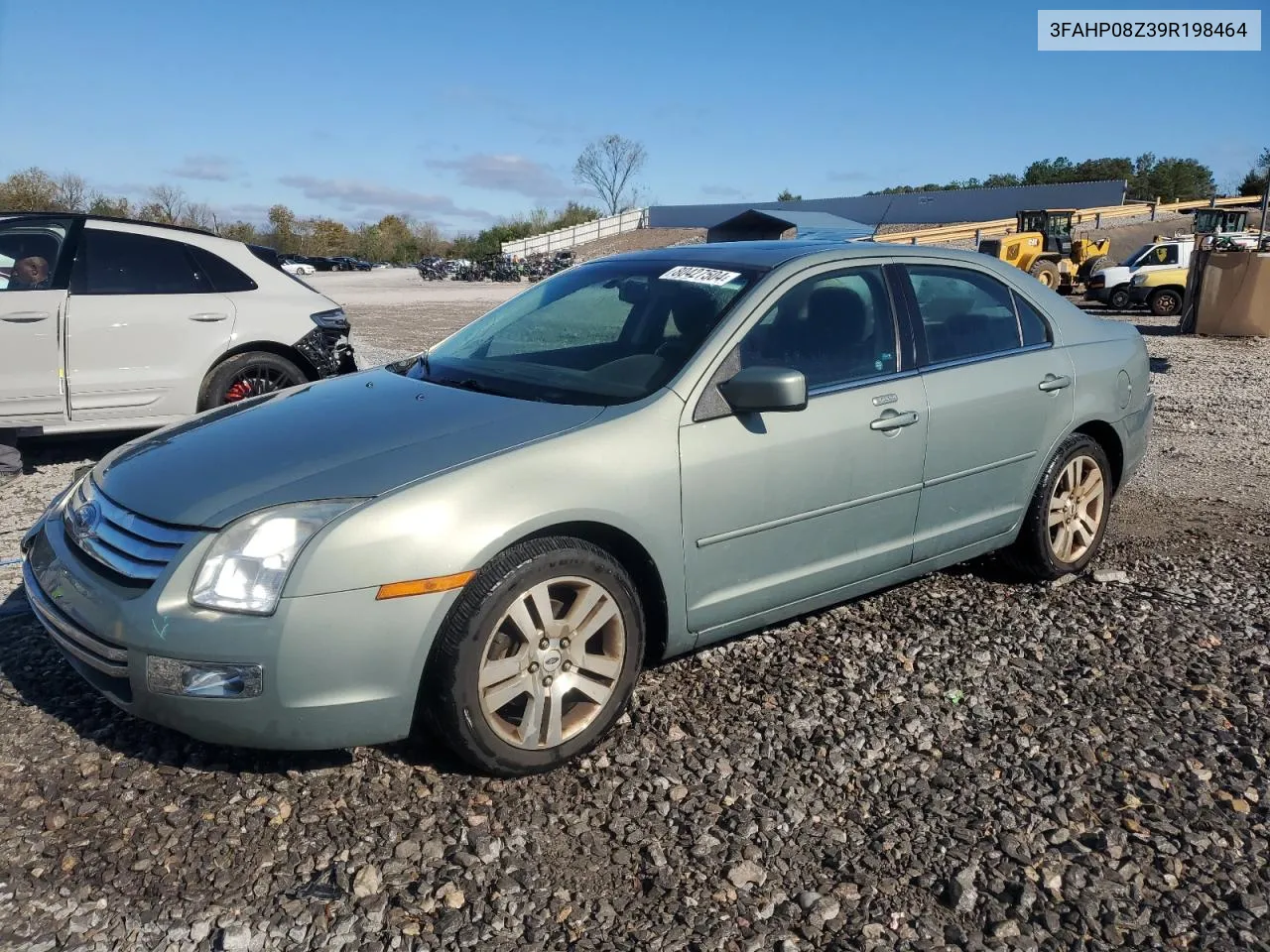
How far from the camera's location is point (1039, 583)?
15.8 feet

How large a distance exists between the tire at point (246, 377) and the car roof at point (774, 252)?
12.0 feet

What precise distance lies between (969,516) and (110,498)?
126 inches

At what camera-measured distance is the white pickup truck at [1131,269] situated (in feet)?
74.8

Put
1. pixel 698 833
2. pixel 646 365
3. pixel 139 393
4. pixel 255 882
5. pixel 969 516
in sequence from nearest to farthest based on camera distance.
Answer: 1. pixel 255 882
2. pixel 698 833
3. pixel 646 365
4. pixel 969 516
5. pixel 139 393

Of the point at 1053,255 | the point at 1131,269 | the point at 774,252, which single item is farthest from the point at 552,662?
the point at 1053,255

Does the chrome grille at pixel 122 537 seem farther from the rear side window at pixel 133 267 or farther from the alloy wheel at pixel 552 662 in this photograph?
the rear side window at pixel 133 267

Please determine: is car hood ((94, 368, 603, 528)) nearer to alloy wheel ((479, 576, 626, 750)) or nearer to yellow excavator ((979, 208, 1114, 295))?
alloy wheel ((479, 576, 626, 750))

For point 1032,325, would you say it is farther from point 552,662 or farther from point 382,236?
point 382,236

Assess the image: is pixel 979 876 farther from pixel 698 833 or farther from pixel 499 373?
pixel 499 373

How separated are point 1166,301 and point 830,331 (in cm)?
2210

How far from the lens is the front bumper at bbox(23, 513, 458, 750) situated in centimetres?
267

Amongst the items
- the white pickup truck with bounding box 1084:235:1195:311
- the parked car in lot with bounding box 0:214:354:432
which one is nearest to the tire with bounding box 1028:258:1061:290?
the white pickup truck with bounding box 1084:235:1195:311

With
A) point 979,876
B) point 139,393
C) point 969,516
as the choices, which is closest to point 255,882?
point 979,876

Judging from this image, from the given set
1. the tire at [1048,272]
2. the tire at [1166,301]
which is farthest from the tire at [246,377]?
the tire at [1048,272]
